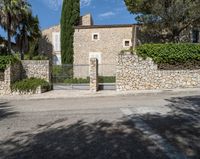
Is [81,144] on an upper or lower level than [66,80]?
lower

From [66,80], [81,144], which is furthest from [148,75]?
[81,144]

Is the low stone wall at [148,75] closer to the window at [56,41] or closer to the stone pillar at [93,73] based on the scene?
the stone pillar at [93,73]

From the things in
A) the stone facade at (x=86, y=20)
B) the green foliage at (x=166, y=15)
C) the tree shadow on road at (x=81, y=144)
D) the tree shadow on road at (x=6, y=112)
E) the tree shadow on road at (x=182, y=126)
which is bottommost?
the tree shadow on road at (x=6, y=112)

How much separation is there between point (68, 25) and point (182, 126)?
2624 cm

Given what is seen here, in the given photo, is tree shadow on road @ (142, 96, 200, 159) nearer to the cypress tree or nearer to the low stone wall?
the low stone wall

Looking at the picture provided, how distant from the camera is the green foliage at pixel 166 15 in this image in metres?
22.7

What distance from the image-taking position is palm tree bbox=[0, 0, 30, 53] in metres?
28.2

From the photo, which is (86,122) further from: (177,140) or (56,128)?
(177,140)

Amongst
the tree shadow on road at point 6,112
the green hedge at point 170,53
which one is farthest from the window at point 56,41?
the tree shadow on road at point 6,112

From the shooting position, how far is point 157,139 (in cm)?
722

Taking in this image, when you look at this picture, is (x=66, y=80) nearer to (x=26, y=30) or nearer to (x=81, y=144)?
(x=26, y=30)

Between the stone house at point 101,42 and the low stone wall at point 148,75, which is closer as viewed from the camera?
the low stone wall at point 148,75

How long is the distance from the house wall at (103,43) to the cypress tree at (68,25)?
1.95 feet

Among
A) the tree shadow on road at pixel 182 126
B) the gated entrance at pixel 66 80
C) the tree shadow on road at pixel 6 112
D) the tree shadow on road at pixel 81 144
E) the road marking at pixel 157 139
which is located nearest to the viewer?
the road marking at pixel 157 139
